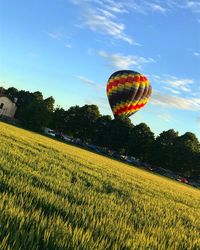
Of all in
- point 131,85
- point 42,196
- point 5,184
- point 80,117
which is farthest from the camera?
point 80,117

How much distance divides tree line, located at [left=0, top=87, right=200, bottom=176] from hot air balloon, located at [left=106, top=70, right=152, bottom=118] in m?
39.7

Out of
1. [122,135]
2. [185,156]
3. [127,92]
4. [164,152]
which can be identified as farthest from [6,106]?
[127,92]

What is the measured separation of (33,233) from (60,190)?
5898 mm

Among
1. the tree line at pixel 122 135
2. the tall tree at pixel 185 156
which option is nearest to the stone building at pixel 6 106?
the tree line at pixel 122 135

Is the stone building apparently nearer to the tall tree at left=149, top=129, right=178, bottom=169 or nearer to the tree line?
the tree line

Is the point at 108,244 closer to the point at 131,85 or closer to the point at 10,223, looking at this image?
the point at 10,223

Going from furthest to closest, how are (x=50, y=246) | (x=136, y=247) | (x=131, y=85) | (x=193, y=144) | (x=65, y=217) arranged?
(x=193, y=144), (x=131, y=85), (x=65, y=217), (x=136, y=247), (x=50, y=246)

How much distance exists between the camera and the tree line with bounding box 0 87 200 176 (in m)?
109

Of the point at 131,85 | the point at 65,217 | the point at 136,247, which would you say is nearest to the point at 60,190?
the point at 65,217

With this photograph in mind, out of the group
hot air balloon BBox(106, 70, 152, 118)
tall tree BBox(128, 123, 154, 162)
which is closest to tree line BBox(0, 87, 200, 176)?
tall tree BBox(128, 123, 154, 162)

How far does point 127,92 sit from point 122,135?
5638cm

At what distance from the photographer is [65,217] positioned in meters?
8.20

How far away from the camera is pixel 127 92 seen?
6888 cm

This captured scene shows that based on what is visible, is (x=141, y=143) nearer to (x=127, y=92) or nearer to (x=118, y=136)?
(x=118, y=136)
